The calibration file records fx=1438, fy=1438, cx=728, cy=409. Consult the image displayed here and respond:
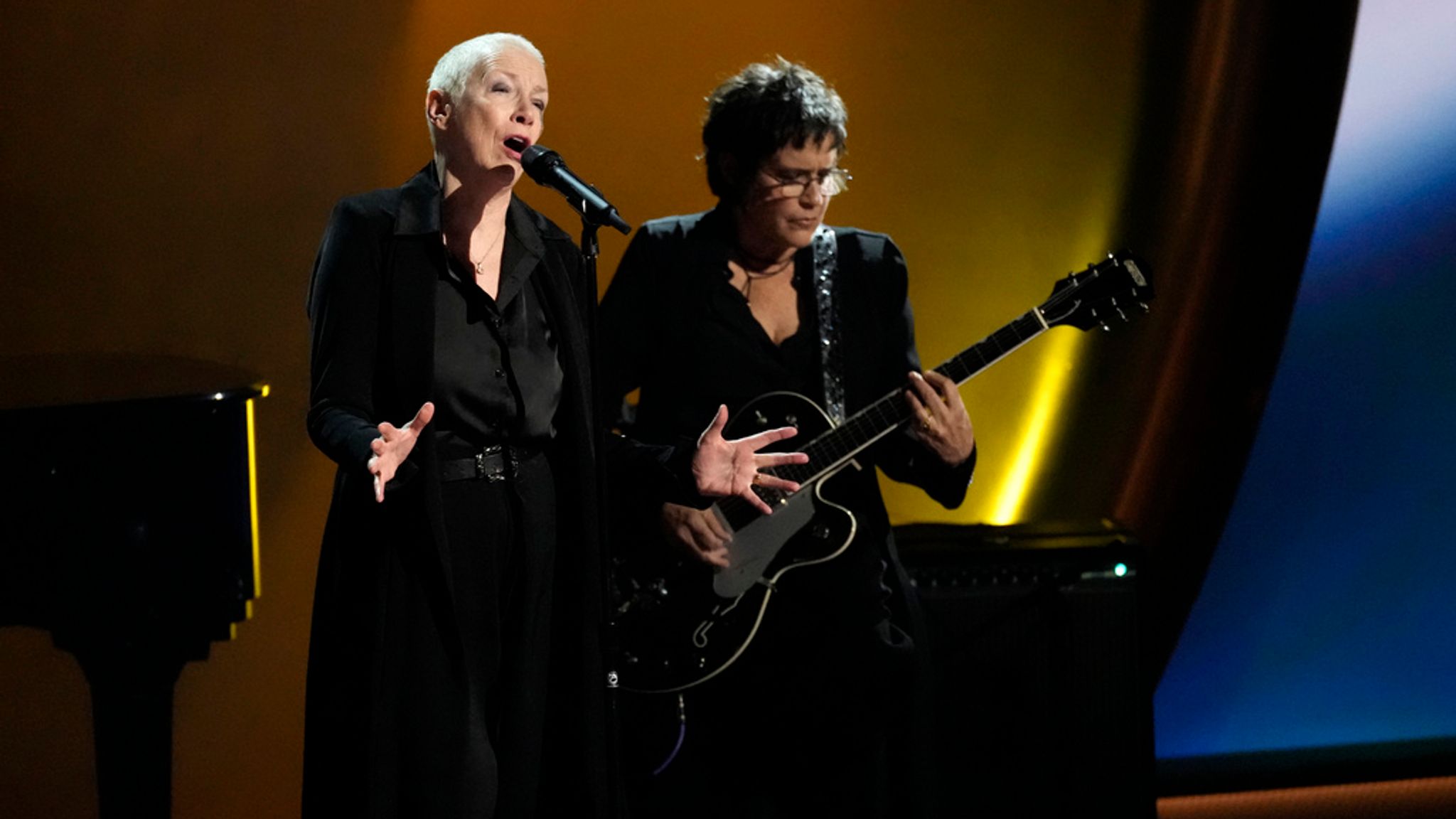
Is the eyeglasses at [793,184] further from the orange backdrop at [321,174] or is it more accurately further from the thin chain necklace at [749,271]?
the orange backdrop at [321,174]

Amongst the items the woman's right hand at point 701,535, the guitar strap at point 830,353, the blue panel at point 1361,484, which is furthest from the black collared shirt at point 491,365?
the blue panel at point 1361,484

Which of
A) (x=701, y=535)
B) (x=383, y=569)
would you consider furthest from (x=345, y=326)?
(x=701, y=535)

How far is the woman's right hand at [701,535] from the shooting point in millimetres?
2711

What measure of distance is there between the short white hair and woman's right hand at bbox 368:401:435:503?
1.65ft

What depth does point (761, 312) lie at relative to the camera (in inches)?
110

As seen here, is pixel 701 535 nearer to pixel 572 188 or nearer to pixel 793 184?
pixel 793 184

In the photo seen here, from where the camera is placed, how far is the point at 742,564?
107 inches

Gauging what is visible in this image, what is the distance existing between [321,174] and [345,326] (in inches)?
66.8

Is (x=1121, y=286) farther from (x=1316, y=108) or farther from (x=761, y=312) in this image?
(x=1316, y=108)

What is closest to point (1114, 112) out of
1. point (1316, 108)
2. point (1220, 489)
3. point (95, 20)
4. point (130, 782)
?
point (1316, 108)

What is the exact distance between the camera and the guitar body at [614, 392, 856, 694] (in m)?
2.70

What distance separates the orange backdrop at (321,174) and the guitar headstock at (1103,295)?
42.2 inches

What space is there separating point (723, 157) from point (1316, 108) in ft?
6.80

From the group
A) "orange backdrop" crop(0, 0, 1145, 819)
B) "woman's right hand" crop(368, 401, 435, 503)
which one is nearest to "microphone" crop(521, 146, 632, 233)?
"woman's right hand" crop(368, 401, 435, 503)
